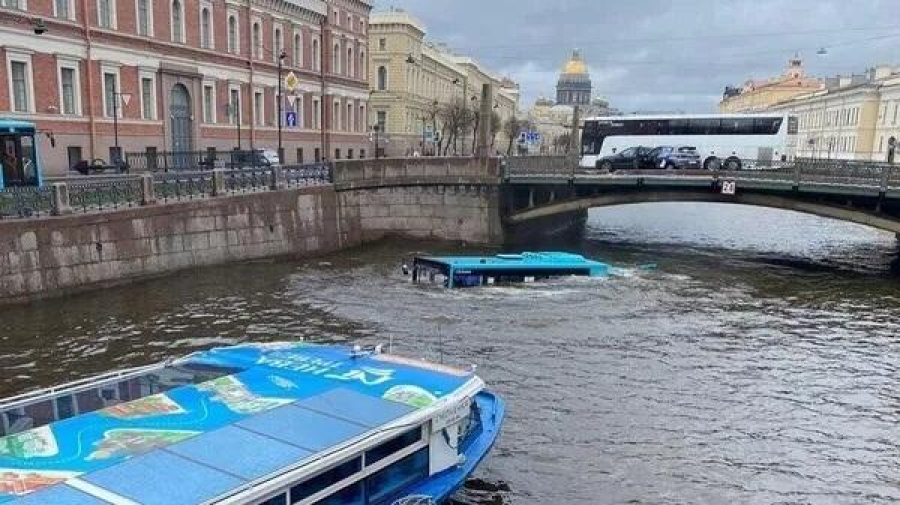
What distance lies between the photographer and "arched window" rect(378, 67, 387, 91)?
254 feet

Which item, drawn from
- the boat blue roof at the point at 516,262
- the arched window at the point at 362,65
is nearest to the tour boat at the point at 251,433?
the boat blue roof at the point at 516,262

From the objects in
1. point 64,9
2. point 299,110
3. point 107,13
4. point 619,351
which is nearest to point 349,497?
point 619,351

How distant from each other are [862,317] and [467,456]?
16.7m

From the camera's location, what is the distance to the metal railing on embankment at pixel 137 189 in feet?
66.6

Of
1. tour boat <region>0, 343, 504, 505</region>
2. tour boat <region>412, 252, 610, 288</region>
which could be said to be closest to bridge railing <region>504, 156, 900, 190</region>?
tour boat <region>412, 252, 610, 288</region>

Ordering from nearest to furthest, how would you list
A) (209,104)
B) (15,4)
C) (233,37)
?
(15,4)
(209,104)
(233,37)

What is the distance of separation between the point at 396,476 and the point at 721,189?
27201 mm

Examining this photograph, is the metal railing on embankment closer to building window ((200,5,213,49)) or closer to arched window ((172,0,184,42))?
arched window ((172,0,184,42))

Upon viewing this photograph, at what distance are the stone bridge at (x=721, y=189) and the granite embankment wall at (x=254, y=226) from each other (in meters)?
1.70

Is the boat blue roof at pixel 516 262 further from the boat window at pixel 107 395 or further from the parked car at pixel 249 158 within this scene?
the boat window at pixel 107 395

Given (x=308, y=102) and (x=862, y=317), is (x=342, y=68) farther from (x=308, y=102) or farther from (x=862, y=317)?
(x=862, y=317)

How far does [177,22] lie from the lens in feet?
137

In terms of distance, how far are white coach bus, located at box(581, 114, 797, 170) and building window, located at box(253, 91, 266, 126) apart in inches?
847

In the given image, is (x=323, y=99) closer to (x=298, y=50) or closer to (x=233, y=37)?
(x=298, y=50)
